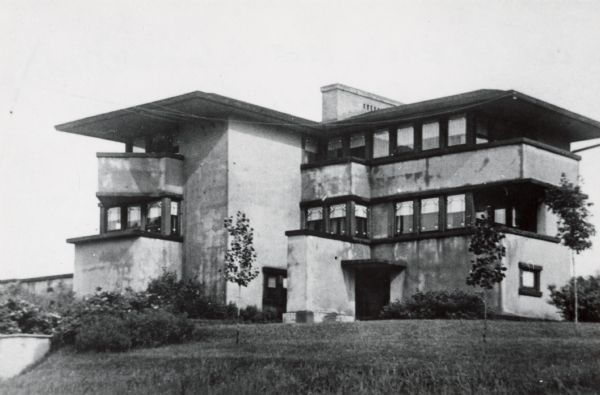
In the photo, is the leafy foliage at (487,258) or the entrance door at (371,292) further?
the entrance door at (371,292)

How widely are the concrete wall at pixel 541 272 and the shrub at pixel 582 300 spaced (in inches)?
40.9

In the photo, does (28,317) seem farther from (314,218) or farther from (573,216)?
(573,216)

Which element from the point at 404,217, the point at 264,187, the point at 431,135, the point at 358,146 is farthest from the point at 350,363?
the point at 358,146

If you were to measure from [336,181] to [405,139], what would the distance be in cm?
322

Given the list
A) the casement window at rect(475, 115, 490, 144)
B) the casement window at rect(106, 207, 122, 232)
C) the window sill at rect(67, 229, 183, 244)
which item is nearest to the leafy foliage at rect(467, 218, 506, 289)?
the casement window at rect(475, 115, 490, 144)

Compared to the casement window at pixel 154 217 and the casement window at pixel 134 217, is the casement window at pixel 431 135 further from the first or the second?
the casement window at pixel 134 217

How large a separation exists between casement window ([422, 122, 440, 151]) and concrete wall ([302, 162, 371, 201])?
9.45 ft

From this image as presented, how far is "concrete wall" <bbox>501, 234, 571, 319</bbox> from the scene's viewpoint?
122ft

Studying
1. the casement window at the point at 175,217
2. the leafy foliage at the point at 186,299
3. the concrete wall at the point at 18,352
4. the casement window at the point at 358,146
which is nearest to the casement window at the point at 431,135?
the casement window at the point at 358,146

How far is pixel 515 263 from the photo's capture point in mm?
37594

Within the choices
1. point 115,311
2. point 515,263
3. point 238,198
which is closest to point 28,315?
point 115,311

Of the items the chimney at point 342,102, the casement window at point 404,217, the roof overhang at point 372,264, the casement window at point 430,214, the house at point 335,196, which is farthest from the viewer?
the chimney at point 342,102

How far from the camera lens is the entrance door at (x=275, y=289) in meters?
42.0

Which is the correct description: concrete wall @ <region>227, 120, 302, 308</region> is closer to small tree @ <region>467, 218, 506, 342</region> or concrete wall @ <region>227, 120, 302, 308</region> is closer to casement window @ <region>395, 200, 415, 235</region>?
casement window @ <region>395, 200, 415, 235</region>
